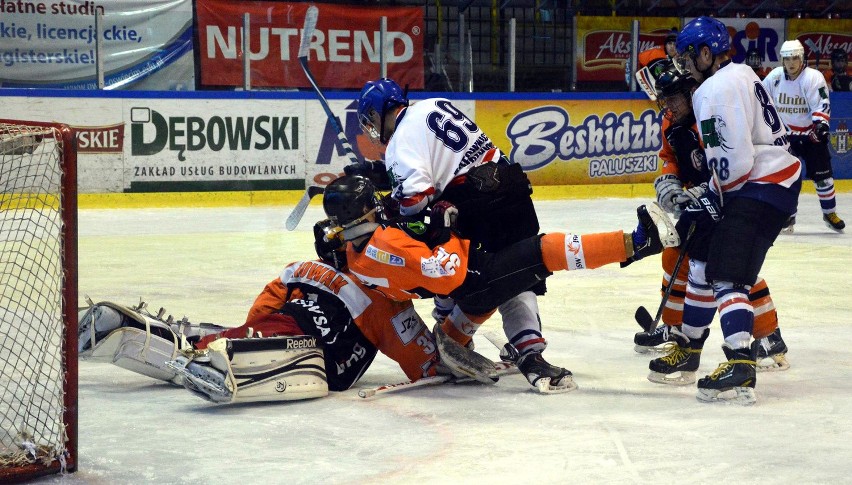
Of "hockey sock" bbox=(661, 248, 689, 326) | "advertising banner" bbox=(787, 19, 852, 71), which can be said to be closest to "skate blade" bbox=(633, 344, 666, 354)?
"hockey sock" bbox=(661, 248, 689, 326)

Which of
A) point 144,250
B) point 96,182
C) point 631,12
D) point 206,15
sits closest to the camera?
point 144,250

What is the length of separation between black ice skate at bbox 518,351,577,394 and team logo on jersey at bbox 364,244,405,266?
2.01ft

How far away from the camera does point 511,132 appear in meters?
11.9

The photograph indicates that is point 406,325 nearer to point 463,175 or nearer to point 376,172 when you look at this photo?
point 463,175

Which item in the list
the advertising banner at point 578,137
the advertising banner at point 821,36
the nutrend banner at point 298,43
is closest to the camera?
the nutrend banner at point 298,43

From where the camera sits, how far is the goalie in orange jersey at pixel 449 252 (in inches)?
146

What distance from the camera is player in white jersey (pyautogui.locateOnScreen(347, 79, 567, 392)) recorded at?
3.90 meters

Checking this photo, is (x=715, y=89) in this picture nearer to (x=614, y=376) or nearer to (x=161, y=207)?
(x=614, y=376)

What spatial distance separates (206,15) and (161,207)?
6.41 feet

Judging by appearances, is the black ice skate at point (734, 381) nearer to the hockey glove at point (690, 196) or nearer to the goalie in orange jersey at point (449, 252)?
the goalie in orange jersey at point (449, 252)

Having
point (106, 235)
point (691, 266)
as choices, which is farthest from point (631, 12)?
point (691, 266)

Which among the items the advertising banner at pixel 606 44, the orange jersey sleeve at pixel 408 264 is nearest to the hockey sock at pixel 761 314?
the orange jersey sleeve at pixel 408 264

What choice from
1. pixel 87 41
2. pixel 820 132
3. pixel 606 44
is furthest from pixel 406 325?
pixel 606 44

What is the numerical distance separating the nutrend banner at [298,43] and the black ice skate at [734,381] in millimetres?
7940
